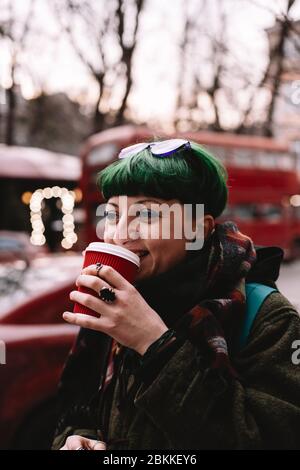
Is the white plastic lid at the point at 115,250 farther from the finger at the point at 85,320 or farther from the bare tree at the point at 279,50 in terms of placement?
the bare tree at the point at 279,50

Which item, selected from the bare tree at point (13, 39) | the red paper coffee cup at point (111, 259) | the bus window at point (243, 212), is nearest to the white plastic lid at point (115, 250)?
the red paper coffee cup at point (111, 259)

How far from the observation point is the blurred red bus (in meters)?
14.4

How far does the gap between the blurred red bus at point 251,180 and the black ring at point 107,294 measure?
1209cm

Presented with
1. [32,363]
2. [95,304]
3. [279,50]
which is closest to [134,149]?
[95,304]

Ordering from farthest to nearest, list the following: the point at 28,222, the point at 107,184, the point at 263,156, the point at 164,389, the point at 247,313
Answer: the point at 28,222
the point at 263,156
the point at 107,184
the point at 247,313
the point at 164,389

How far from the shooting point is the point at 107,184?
56.7 inches

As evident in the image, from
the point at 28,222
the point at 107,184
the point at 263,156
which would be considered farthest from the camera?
the point at 28,222

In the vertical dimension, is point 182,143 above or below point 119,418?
above

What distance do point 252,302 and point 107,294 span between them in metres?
0.36

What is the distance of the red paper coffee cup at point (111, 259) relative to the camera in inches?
47.8

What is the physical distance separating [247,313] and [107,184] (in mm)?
477

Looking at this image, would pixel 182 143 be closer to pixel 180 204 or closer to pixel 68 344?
pixel 180 204

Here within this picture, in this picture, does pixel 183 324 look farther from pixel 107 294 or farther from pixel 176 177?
pixel 176 177

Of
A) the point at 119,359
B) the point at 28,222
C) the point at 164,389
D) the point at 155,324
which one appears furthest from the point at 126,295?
the point at 28,222
